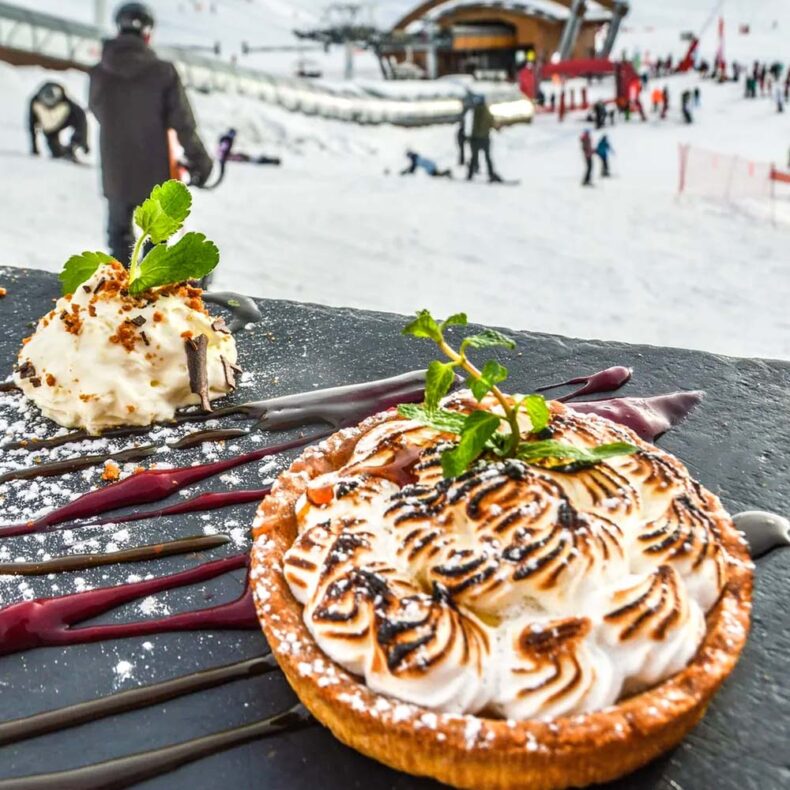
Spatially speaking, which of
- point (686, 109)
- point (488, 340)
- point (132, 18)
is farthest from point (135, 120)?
point (686, 109)

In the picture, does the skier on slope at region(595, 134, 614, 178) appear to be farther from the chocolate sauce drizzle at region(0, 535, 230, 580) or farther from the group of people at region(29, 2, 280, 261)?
the chocolate sauce drizzle at region(0, 535, 230, 580)

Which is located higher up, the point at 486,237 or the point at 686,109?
the point at 686,109

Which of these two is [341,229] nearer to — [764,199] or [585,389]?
[764,199]

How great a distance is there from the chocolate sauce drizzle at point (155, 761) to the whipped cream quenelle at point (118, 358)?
4.50 ft

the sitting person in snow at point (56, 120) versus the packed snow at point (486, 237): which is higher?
the sitting person in snow at point (56, 120)

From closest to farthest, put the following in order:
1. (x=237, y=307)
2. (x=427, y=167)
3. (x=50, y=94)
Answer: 1. (x=237, y=307)
2. (x=50, y=94)
3. (x=427, y=167)

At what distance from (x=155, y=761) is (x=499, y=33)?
2158 cm

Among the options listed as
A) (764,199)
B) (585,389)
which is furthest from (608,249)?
(585,389)

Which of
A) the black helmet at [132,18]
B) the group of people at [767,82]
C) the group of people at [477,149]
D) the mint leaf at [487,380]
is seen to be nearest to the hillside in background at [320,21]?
the group of people at [767,82]

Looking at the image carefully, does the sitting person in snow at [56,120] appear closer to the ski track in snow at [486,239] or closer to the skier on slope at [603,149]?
the ski track in snow at [486,239]

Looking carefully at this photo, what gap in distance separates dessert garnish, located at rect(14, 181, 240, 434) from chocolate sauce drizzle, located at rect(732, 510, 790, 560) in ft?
5.56

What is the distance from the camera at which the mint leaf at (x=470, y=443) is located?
66.6 inches

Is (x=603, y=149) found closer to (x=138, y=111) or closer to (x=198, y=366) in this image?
(x=138, y=111)

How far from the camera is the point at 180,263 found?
279 cm
